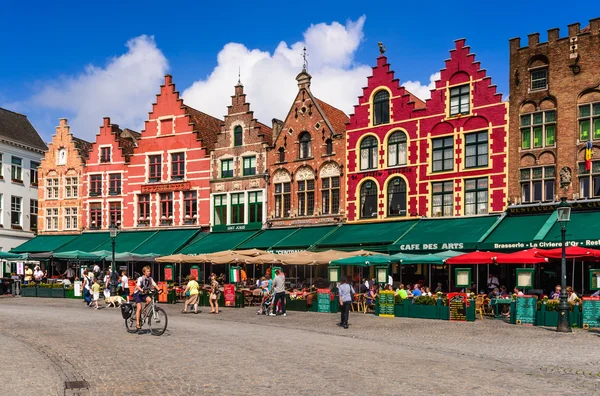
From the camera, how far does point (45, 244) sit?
4788 cm

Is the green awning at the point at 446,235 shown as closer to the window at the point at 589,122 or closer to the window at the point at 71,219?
the window at the point at 589,122

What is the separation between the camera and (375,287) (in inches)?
1176

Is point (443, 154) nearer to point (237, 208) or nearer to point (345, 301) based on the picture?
point (237, 208)

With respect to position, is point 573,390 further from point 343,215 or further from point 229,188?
point 229,188

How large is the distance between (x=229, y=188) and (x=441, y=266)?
14.9 metres

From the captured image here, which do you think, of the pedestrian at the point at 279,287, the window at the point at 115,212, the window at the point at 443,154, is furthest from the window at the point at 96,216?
the pedestrian at the point at 279,287

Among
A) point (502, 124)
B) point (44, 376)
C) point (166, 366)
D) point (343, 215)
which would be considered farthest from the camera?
point (343, 215)

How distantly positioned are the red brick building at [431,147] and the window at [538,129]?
939mm

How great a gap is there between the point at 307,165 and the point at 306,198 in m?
1.90

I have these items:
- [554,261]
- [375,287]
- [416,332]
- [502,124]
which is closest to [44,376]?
[416,332]

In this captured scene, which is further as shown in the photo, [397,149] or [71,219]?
[71,219]

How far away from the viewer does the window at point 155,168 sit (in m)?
45.8

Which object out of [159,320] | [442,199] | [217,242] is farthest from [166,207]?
[159,320]

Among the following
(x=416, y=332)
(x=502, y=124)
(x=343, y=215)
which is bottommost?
(x=416, y=332)
